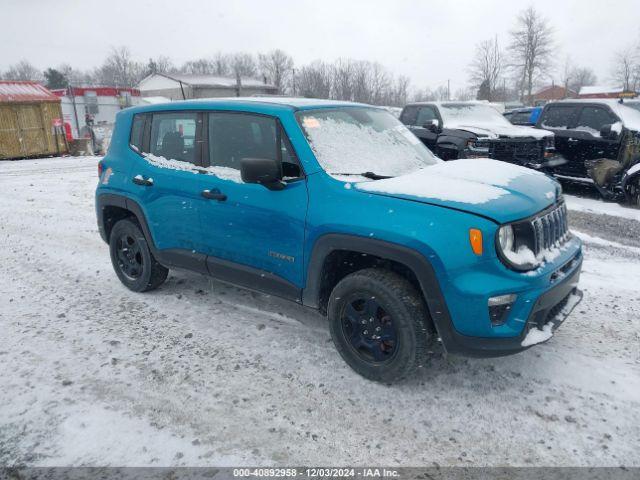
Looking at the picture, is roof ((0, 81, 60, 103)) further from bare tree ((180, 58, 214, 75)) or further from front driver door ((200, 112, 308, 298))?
bare tree ((180, 58, 214, 75))

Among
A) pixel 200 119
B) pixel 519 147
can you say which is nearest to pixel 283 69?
pixel 519 147

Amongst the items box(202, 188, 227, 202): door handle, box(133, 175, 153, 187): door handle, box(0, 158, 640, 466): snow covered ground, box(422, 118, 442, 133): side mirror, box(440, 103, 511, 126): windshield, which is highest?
box(440, 103, 511, 126): windshield

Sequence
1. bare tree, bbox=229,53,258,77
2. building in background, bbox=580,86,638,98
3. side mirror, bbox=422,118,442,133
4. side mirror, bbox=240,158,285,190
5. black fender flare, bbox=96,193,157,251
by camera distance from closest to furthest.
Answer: side mirror, bbox=240,158,285,190 → black fender flare, bbox=96,193,157,251 → side mirror, bbox=422,118,442,133 → building in background, bbox=580,86,638,98 → bare tree, bbox=229,53,258,77

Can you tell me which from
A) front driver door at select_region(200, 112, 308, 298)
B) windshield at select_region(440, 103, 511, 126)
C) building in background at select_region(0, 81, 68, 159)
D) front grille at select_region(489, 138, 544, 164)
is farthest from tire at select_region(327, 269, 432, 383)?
building in background at select_region(0, 81, 68, 159)

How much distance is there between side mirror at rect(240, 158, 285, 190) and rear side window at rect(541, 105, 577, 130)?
9039mm

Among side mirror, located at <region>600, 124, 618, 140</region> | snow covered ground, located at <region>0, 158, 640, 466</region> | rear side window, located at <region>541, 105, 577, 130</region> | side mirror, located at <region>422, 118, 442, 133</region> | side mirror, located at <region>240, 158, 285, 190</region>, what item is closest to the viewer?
snow covered ground, located at <region>0, 158, 640, 466</region>

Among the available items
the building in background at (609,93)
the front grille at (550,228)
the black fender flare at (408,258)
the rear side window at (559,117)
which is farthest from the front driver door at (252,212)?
the building in background at (609,93)

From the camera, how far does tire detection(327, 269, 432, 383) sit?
9.83 ft

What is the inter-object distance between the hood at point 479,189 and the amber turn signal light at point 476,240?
0.12 m

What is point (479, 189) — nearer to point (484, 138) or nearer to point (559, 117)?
point (484, 138)

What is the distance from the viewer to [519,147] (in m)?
9.70

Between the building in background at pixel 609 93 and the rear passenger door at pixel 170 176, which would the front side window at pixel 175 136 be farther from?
the building in background at pixel 609 93

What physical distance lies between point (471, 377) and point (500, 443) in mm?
659

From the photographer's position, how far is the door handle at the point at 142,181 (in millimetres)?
4340
